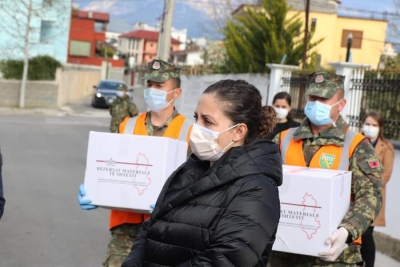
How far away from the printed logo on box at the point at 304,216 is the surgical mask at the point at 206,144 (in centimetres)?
115

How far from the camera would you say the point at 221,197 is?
293 cm

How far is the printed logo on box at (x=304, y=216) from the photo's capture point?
4.18 metres

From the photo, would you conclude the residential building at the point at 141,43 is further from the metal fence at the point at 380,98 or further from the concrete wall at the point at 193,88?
the metal fence at the point at 380,98

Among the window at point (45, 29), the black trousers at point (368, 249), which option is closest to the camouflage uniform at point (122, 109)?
the black trousers at point (368, 249)

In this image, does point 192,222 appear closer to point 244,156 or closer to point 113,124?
point 244,156

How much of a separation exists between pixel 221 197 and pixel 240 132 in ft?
1.08

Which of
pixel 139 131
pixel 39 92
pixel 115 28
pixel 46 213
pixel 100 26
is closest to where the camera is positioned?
pixel 139 131

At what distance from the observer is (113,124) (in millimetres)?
10234

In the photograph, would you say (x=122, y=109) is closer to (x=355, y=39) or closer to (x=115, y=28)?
(x=355, y=39)

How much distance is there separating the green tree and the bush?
1719 cm

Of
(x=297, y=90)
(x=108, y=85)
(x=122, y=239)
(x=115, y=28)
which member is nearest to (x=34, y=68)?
(x=108, y=85)

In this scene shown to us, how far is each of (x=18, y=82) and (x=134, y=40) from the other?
11901 cm

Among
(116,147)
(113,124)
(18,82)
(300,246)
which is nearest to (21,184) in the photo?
(113,124)

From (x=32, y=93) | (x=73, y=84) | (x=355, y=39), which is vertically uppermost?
(x=355, y=39)
